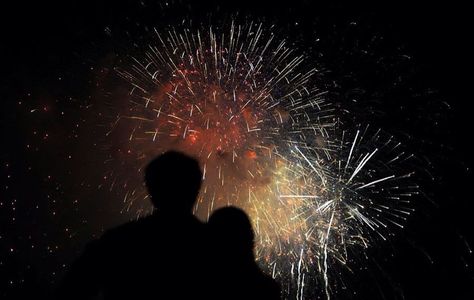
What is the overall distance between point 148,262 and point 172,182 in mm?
282

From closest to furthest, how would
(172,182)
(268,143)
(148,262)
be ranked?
(148,262), (172,182), (268,143)

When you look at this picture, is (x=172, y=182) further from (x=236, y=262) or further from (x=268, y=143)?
(x=268, y=143)

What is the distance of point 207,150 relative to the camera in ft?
20.0

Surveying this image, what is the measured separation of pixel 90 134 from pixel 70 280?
28.4 ft

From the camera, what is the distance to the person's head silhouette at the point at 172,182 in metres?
1.29

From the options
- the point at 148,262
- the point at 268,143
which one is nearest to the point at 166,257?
the point at 148,262

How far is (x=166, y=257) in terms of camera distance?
1218 millimetres

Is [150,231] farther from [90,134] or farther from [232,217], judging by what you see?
[90,134]

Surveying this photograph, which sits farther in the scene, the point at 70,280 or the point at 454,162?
the point at 454,162

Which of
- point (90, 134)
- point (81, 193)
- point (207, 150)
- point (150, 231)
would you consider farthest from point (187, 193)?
point (81, 193)

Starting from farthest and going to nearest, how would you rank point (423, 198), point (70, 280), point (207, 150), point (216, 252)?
point (423, 198), point (207, 150), point (216, 252), point (70, 280)

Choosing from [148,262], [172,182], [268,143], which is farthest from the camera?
[268,143]

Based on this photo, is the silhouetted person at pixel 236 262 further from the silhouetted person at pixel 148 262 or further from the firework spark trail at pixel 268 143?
the firework spark trail at pixel 268 143

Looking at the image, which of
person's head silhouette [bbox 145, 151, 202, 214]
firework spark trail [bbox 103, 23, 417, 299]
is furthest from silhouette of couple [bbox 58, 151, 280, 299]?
firework spark trail [bbox 103, 23, 417, 299]
